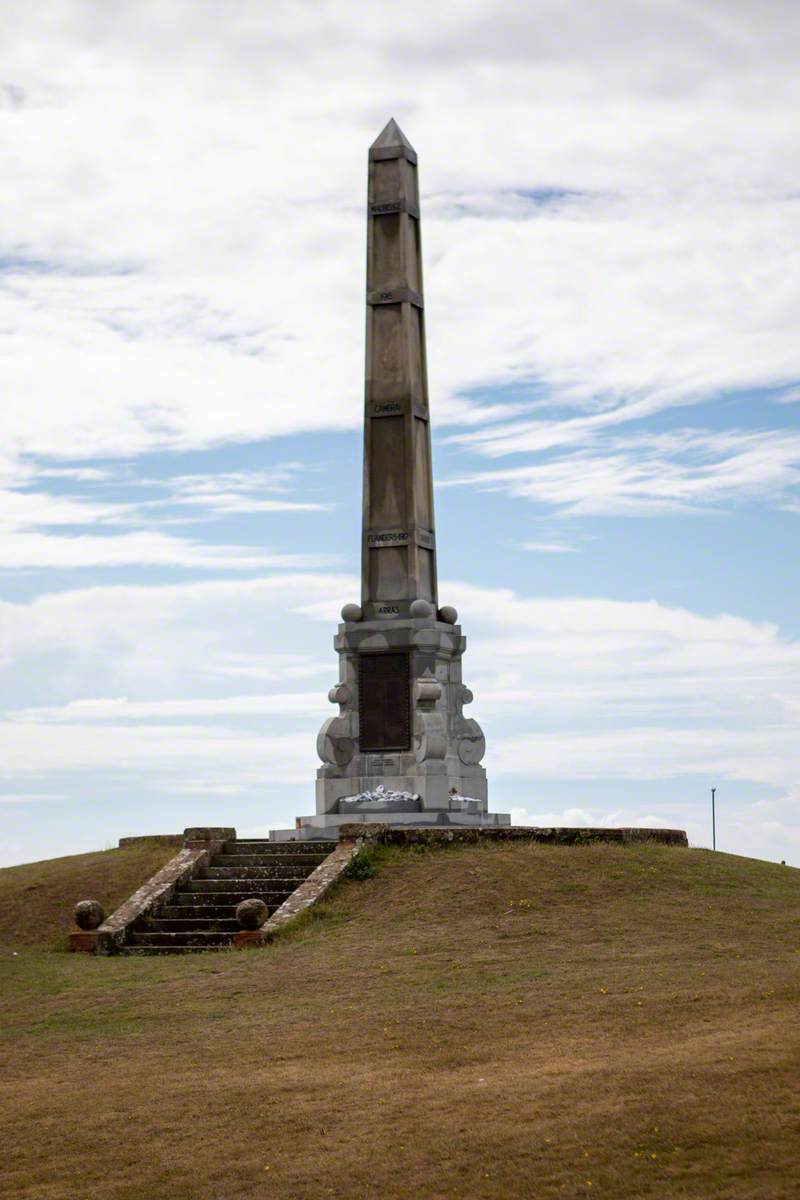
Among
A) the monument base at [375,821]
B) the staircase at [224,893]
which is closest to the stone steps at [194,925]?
the staircase at [224,893]

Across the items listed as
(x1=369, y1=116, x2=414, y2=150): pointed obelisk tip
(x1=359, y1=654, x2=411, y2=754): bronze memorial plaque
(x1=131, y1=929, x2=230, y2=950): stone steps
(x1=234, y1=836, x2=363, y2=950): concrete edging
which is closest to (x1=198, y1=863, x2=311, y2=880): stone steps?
(x1=234, y1=836, x2=363, y2=950): concrete edging

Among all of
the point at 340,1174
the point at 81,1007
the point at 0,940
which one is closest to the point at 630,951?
the point at 81,1007

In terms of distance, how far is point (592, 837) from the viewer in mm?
28516

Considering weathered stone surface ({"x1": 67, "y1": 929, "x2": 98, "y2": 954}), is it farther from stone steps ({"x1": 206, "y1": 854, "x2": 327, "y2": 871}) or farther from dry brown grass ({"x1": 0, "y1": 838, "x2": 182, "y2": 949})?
stone steps ({"x1": 206, "y1": 854, "x2": 327, "y2": 871})

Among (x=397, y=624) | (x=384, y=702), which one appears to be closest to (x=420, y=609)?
(x=397, y=624)

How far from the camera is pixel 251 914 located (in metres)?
24.5

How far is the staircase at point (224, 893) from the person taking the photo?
25.5 m

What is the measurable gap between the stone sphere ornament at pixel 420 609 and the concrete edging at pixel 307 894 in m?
6.36

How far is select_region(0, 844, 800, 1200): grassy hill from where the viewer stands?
43.9 ft

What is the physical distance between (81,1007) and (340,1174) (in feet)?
26.9

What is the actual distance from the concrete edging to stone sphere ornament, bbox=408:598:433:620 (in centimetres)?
636

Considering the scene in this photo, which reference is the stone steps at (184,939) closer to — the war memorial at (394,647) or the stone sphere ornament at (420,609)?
the war memorial at (394,647)

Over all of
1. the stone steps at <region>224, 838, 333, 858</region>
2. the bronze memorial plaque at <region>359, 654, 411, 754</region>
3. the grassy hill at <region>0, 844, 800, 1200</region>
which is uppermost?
the bronze memorial plaque at <region>359, 654, 411, 754</region>

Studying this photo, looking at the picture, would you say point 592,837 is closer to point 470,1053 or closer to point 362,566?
point 362,566
